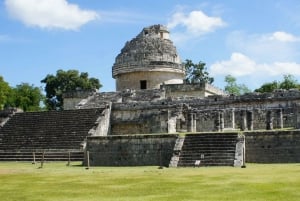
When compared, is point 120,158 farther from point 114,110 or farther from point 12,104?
point 12,104

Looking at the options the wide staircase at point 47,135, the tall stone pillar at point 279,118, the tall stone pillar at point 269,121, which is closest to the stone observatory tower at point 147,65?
the wide staircase at point 47,135

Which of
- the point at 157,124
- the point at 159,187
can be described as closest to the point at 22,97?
the point at 157,124

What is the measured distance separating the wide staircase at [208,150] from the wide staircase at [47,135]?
21.3 ft

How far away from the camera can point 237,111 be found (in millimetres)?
25859

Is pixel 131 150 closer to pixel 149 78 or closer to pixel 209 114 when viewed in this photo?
pixel 209 114

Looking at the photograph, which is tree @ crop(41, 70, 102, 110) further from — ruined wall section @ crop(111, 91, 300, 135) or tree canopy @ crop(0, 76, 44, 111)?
ruined wall section @ crop(111, 91, 300, 135)

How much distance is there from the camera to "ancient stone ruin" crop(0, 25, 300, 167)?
63.6ft

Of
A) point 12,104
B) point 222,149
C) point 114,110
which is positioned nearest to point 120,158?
point 222,149

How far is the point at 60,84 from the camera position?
61375 millimetres

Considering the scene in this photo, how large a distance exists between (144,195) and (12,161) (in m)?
16.4

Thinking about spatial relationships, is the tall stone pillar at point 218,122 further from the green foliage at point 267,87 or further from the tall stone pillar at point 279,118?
the green foliage at point 267,87

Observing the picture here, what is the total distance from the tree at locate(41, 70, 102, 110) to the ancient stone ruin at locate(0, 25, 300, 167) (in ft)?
72.7

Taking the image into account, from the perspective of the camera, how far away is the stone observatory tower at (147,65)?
3825 centimetres

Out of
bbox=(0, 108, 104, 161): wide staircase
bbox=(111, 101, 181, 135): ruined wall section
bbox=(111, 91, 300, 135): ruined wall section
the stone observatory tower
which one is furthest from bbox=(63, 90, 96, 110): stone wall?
bbox=(111, 91, 300, 135): ruined wall section
